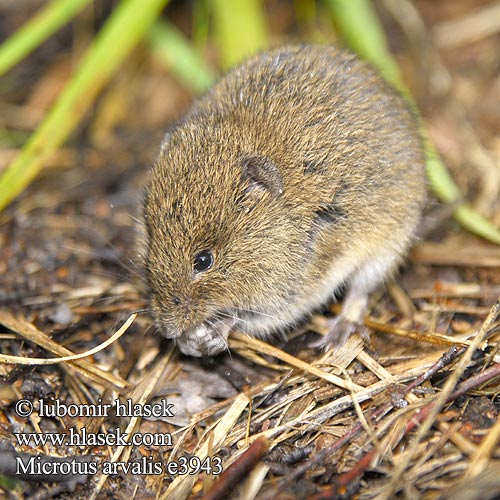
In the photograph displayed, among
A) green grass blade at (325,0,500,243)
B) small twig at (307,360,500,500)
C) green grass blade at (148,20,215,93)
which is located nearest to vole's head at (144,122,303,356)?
small twig at (307,360,500,500)

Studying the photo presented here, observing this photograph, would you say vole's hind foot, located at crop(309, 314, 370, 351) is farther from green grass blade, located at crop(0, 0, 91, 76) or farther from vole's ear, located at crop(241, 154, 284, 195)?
green grass blade, located at crop(0, 0, 91, 76)

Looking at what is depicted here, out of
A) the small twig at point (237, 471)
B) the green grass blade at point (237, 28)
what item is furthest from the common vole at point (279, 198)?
the green grass blade at point (237, 28)

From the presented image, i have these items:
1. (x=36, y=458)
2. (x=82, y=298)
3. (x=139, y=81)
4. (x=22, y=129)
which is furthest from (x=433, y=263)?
(x=22, y=129)

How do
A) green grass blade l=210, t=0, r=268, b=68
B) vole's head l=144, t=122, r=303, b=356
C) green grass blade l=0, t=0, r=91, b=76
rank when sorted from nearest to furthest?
vole's head l=144, t=122, r=303, b=356
green grass blade l=0, t=0, r=91, b=76
green grass blade l=210, t=0, r=268, b=68

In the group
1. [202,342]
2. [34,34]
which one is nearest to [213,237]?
[202,342]

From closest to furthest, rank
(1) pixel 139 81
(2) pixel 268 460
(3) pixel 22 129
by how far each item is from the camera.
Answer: (2) pixel 268 460 < (3) pixel 22 129 < (1) pixel 139 81

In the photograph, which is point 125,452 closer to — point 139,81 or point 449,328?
point 449,328

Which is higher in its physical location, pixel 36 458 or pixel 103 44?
pixel 103 44
